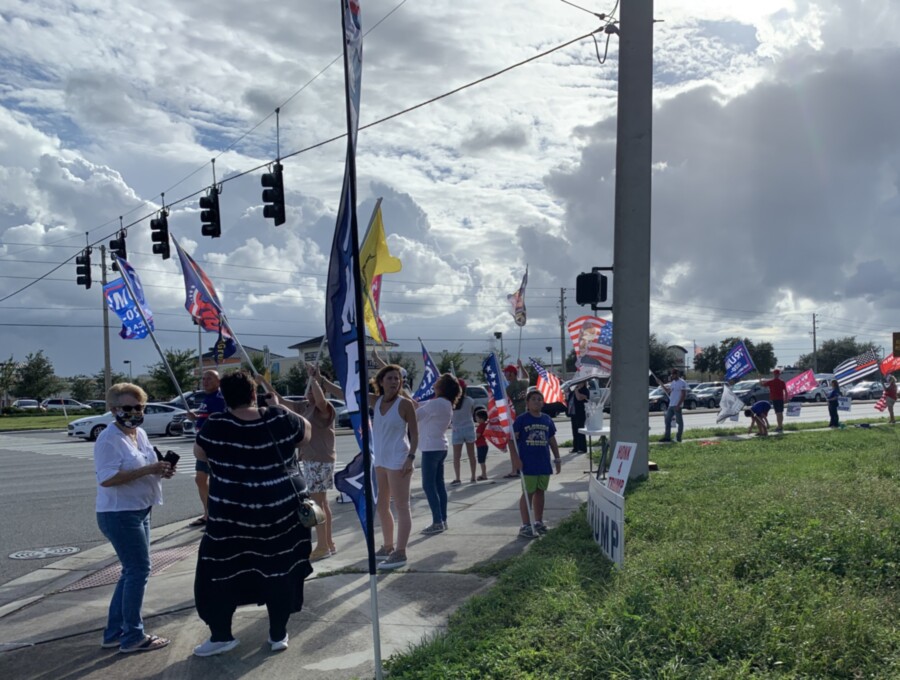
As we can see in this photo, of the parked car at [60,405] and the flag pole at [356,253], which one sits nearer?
the flag pole at [356,253]

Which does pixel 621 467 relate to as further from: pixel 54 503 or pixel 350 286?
pixel 54 503

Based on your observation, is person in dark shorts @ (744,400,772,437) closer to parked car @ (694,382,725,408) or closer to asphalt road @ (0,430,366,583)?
asphalt road @ (0,430,366,583)

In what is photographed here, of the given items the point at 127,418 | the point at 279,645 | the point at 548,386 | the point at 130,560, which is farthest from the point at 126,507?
the point at 548,386

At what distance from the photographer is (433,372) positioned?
15008mm

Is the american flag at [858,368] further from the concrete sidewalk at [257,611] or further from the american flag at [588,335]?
the concrete sidewalk at [257,611]

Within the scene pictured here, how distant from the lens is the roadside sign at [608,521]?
6.10 m

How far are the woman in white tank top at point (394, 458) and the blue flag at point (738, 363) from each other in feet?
59.9

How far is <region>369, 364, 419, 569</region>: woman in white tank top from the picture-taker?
25.1 ft

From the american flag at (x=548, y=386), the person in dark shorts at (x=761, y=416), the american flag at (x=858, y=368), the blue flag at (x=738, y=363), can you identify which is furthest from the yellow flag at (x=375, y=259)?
the american flag at (x=858, y=368)

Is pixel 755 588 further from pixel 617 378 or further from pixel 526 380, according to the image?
pixel 526 380

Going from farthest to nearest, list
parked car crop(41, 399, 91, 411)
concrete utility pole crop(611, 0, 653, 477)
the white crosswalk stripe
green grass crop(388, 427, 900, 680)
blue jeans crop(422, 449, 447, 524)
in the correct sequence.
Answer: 1. parked car crop(41, 399, 91, 411)
2. the white crosswalk stripe
3. concrete utility pole crop(611, 0, 653, 477)
4. blue jeans crop(422, 449, 447, 524)
5. green grass crop(388, 427, 900, 680)

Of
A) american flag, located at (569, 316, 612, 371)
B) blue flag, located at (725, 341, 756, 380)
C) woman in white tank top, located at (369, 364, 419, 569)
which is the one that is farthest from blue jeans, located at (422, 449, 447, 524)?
blue flag, located at (725, 341, 756, 380)

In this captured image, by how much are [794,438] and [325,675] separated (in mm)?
16165

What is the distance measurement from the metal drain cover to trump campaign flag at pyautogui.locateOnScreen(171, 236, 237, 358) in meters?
2.81
